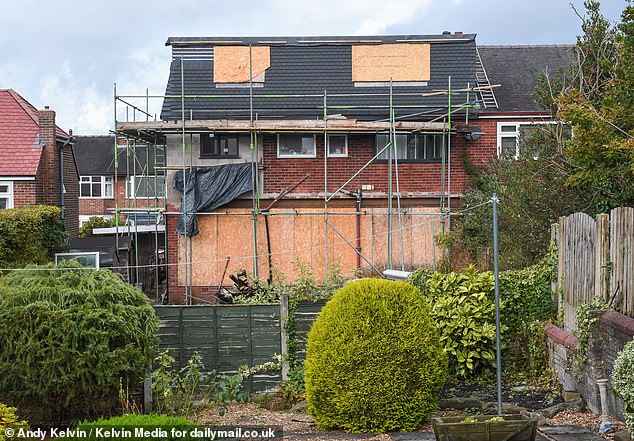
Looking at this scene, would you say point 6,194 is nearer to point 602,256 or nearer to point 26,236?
point 26,236

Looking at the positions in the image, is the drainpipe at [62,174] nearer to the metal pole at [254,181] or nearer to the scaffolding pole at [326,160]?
the scaffolding pole at [326,160]

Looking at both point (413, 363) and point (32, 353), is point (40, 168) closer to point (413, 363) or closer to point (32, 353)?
point (32, 353)

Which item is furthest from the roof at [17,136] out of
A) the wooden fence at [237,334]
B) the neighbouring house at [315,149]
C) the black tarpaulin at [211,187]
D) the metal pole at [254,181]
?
Result: the wooden fence at [237,334]

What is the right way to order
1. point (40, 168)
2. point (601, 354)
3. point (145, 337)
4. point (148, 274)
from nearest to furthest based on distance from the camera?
A: point (601, 354), point (145, 337), point (40, 168), point (148, 274)

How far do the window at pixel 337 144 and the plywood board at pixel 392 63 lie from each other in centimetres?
205

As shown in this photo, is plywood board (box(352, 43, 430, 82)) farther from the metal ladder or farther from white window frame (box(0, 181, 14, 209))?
white window frame (box(0, 181, 14, 209))

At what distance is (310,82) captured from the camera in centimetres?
2522

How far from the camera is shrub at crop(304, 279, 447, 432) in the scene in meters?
10.5

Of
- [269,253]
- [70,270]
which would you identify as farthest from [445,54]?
[70,270]

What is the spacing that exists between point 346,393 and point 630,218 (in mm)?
3956

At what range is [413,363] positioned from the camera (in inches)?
417

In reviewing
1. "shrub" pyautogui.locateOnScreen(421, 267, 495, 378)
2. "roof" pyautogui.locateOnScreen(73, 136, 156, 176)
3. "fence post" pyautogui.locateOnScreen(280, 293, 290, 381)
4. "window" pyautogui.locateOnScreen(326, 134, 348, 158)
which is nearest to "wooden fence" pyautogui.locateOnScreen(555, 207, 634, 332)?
"shrub" pyautogui.locateOnScreen(421, 267, 495, 378)

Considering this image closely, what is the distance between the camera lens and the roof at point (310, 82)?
81.8 feet

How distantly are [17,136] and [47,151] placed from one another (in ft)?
3.27
